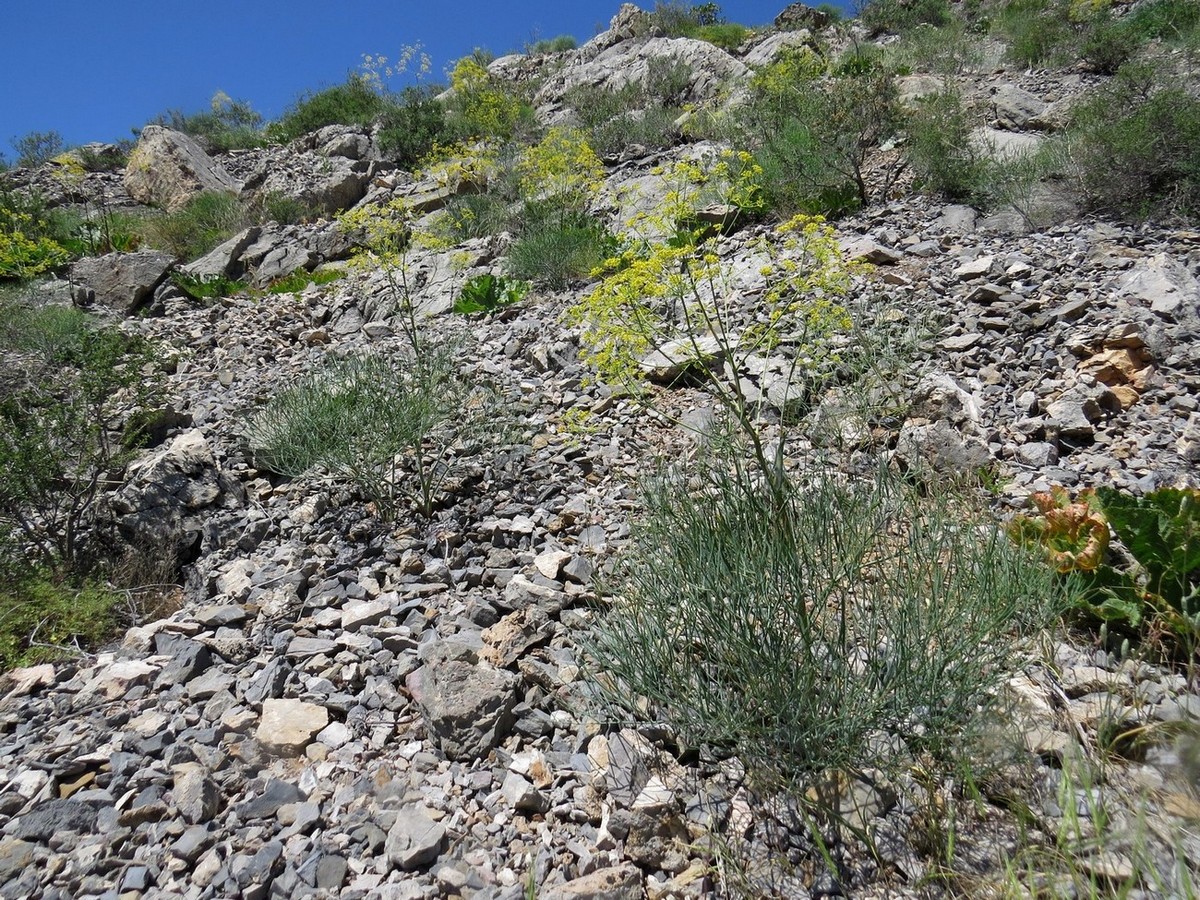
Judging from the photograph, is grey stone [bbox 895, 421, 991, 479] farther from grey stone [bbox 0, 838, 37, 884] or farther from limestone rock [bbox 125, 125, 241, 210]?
limestone rock [bbox 125, 125, 241, 210]

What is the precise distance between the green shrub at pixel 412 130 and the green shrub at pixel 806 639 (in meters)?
13.4

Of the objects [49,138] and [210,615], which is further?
[49,138]

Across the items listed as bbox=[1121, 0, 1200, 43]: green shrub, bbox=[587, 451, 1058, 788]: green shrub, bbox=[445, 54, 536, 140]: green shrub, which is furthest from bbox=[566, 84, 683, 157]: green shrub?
bbox=[587, 451, 1058, 788]: green shrub

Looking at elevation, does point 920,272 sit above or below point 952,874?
above

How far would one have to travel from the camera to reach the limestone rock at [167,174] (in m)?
13.6

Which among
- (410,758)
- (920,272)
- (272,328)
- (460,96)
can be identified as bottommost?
Answer: (410,758)

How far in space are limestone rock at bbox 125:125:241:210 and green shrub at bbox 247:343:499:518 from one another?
1175cm

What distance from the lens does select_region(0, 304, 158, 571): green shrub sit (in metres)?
3.88

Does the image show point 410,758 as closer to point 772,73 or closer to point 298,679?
point 298,679

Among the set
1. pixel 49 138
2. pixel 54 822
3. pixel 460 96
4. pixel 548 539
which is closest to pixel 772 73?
pixel 460 96

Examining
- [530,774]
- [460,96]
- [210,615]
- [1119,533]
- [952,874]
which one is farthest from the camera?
[460,96]

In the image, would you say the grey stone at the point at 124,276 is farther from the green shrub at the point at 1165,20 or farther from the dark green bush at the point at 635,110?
the green shrub at the point at 1165,20

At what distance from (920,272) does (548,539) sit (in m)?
3.93

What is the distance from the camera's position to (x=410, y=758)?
2289 millimetres
